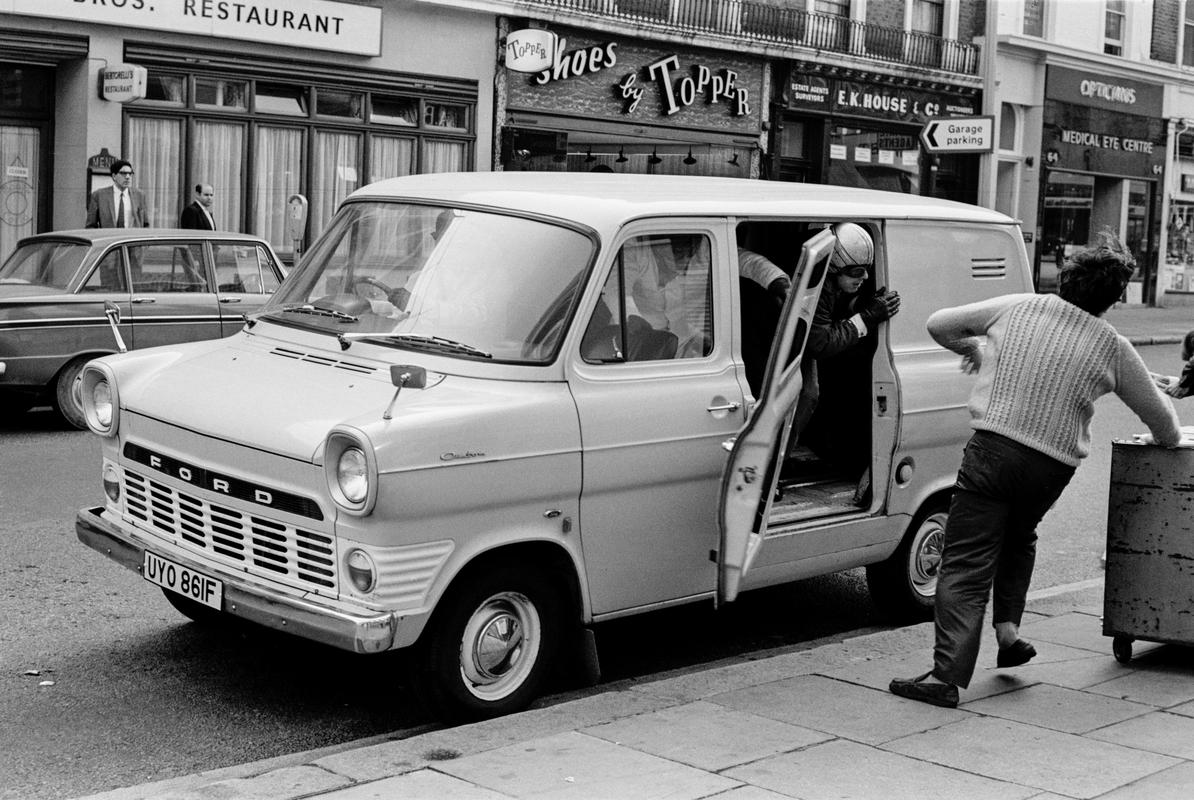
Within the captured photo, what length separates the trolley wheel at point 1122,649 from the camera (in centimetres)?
629

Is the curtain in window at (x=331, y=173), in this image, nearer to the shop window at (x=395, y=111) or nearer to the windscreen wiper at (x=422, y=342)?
the shop window at (x=395, y=111)

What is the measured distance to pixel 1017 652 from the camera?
6.10 metres

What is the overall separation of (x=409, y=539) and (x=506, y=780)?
964 mm

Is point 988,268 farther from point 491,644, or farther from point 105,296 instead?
point 105,296

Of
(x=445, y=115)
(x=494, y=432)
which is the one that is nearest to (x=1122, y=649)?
(x=494, y=432)

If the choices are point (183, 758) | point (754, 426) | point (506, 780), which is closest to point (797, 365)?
Result: point (754, 426)

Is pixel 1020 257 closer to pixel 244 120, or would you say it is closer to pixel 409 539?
pixel 409 539

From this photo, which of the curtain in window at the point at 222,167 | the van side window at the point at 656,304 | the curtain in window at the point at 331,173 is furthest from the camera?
the curtain in window at the point at 331,173

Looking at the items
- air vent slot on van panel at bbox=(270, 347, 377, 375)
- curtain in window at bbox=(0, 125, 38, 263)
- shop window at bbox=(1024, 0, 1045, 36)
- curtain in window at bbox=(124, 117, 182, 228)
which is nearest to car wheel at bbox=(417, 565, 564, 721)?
air vent slot on van panel at bbox=(270, 347, 377, 375)

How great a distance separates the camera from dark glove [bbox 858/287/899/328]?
6844 millimetres

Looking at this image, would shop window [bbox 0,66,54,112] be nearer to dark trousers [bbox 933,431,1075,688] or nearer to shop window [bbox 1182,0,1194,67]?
dark trousers [bbox 933,431,1075,688]

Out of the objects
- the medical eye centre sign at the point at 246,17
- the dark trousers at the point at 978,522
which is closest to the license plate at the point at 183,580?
the dark trousers at the point at 978,522

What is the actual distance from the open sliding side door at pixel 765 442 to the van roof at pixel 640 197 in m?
0.63

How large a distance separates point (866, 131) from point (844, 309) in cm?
2393
